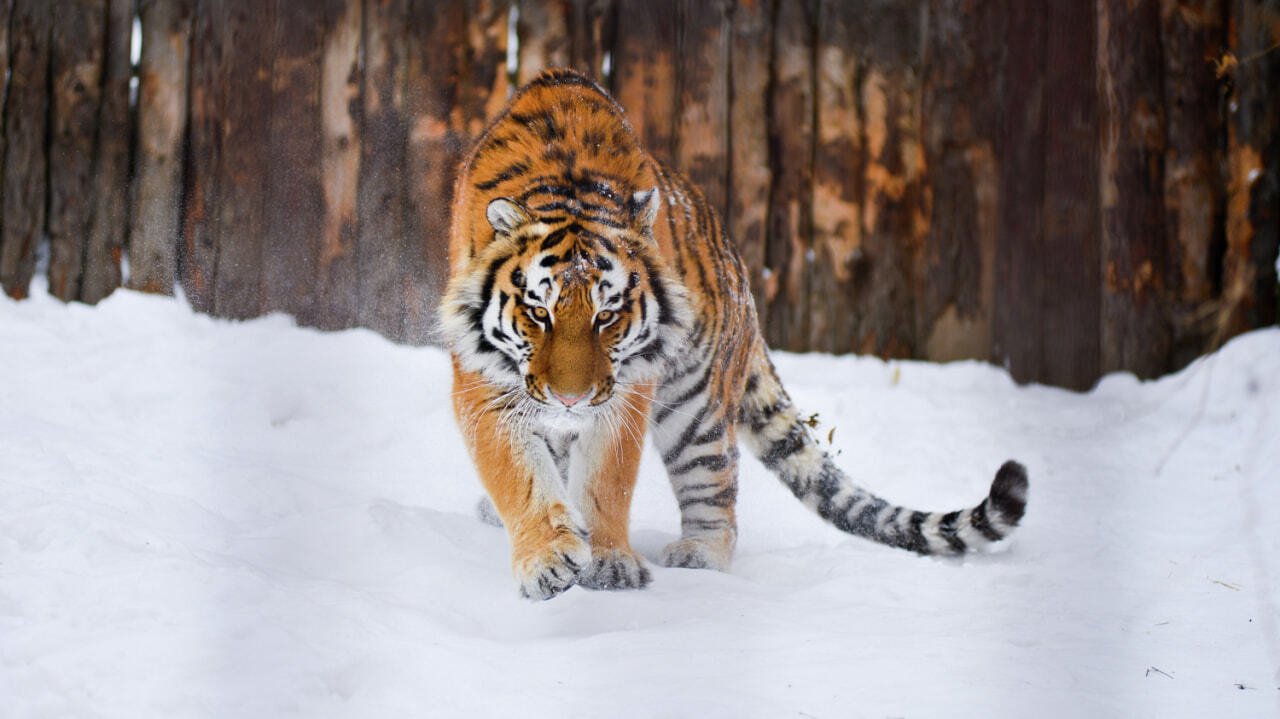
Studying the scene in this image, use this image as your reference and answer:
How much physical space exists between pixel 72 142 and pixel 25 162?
0.77 feet

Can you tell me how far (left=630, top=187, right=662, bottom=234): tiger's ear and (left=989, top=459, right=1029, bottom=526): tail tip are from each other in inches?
50.8

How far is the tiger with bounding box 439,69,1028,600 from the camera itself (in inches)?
108

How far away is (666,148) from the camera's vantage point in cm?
481

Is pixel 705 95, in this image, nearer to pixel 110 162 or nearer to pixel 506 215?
pixel 506 215

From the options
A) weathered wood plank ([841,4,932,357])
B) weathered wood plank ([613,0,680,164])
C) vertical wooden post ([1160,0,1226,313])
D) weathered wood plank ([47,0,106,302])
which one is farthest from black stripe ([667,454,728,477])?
weathered wood plank ([47,0,106,302])

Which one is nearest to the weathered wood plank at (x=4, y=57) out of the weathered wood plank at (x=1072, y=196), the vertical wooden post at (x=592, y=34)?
the vertical wooden post at (x=592, y=34)

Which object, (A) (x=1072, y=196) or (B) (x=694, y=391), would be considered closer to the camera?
(B) (x=694, y=391)

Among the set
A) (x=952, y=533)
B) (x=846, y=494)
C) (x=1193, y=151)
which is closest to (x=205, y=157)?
(x=846, y=494)

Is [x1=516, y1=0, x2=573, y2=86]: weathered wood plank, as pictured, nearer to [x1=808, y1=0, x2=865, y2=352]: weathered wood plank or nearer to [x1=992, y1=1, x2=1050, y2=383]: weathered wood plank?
[x1=808, y1=0, x2=865, y2=352]: weathered wood plank

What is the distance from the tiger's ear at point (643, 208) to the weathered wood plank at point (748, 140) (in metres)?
1.88

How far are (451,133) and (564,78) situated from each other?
4.76 feet

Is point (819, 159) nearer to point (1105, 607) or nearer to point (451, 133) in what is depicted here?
point (451, 133)

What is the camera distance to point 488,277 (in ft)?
9.58

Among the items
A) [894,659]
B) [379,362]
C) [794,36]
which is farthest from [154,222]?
[894,659]
